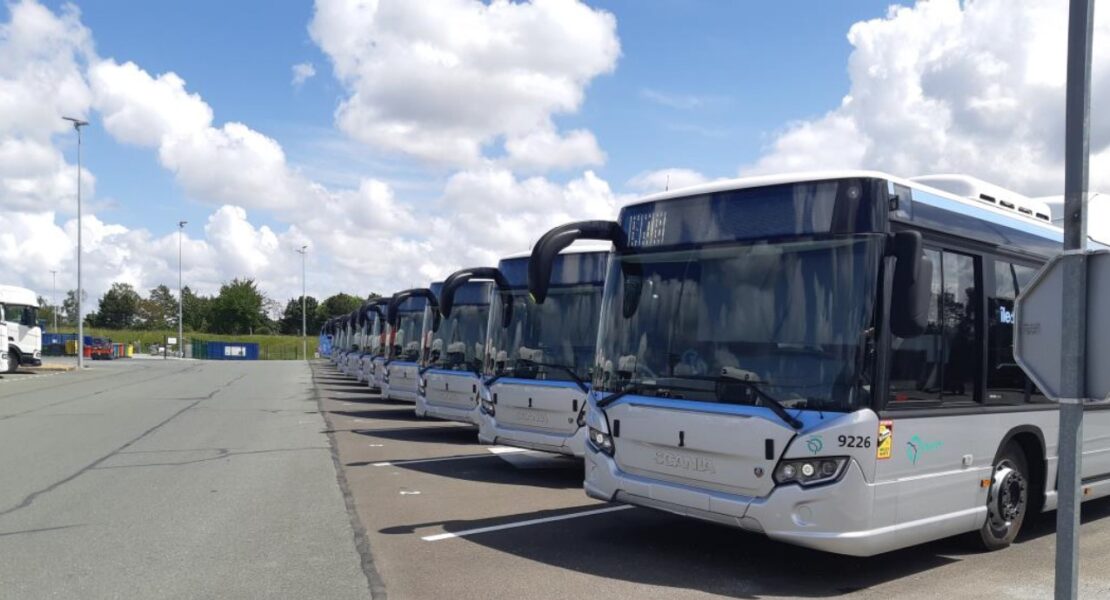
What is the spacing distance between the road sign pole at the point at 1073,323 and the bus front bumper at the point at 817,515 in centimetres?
165

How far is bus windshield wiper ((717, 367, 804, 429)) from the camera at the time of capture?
6.00 metres

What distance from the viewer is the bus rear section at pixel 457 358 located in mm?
14602

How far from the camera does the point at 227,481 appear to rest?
10.6m

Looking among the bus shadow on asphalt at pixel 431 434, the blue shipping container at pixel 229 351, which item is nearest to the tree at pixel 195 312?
the blue shipping container at pixel 229 351

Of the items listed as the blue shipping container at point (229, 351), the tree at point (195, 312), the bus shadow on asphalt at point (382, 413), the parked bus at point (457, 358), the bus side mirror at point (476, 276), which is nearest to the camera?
Answer: the bus side mirror at point (476, 276)

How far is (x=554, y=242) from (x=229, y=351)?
84.2m

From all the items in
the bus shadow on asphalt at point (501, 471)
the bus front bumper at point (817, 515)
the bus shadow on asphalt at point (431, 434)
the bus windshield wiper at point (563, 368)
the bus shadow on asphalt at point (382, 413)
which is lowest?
the bus shadow on asphalt at point (382, 413)

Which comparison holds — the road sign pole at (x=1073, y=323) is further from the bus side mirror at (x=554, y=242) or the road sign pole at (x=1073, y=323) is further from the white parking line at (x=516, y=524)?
the white parking line at (x=516, y=524)

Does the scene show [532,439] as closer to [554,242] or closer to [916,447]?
[554,242]

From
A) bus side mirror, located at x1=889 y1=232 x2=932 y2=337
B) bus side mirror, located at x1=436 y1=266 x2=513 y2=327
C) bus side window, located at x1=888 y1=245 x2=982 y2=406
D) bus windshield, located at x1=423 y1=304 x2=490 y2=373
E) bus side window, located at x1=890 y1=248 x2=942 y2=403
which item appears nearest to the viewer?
bus side mirror, located at x1=889 y1=232 x2=932 y2=337

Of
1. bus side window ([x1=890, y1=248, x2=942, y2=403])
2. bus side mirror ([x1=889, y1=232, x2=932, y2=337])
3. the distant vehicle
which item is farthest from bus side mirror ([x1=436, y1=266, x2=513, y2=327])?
the distant vehicle

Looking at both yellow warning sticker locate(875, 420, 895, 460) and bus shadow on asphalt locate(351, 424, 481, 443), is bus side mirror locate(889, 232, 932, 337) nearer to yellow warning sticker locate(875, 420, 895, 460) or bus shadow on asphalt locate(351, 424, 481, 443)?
yellow warning sticker locate(875, 420, 895, 460)

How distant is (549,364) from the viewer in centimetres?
1135

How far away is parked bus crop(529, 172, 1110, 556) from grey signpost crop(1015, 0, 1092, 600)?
4.79 feet
